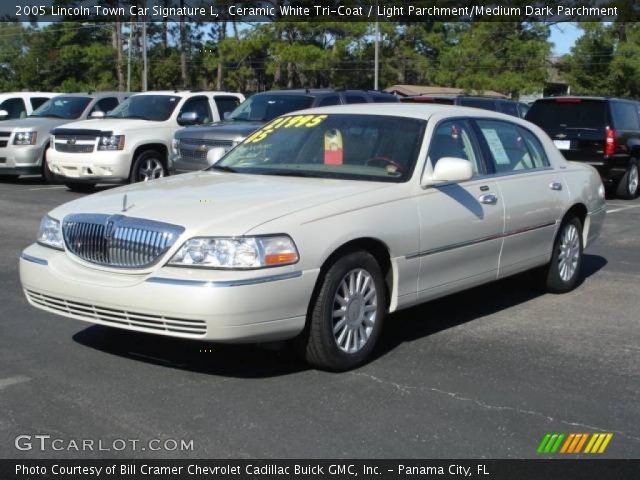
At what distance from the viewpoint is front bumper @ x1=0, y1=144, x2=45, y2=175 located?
17.2 metres

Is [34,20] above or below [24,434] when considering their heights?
above

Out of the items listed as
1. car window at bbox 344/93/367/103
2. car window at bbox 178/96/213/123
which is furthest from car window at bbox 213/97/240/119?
car window at bbox 344/93/367/103

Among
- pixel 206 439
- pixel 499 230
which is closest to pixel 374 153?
pixel 499 230

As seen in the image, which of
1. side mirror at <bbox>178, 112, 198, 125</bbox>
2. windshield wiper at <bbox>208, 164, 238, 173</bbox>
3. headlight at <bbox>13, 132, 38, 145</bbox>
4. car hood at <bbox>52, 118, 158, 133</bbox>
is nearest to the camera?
windshield wiper at <bbox>208, 164, 238, 173</bbox>

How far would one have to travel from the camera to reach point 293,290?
4938 mm

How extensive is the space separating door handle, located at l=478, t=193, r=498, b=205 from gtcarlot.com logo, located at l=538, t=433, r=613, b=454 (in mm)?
2263

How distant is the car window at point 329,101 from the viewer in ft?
48.5

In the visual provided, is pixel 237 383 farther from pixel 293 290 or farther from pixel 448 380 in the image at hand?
pixel 448 380

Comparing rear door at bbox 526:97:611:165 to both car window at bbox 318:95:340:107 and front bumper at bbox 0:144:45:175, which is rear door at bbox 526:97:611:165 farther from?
front bumper at bbox 0:144:45:175

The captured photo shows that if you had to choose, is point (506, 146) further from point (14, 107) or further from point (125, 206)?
point (14, 107)

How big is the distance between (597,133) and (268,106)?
18.8 ft

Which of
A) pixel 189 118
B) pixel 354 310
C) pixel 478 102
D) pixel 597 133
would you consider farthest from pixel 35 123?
pixel 354 310

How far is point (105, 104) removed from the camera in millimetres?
18797

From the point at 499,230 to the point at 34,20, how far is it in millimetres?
64660
